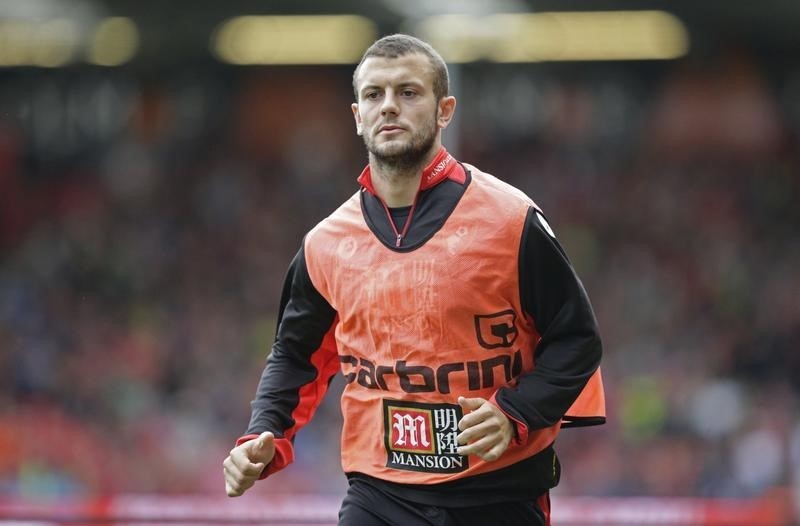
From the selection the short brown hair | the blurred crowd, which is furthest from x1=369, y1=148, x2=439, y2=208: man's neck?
the blurred crowd

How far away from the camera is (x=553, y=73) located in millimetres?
22000

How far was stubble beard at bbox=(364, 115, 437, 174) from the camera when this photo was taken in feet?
13.7

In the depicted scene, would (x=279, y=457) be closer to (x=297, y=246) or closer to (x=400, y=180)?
(x=400, y=180)

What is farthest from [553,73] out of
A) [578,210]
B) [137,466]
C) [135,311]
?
[137,466]

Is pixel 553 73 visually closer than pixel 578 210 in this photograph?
No

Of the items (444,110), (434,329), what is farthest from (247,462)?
(444,110)

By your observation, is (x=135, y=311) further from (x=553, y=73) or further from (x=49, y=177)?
(x=553, y=73)

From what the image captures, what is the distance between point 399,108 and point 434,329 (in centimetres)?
67

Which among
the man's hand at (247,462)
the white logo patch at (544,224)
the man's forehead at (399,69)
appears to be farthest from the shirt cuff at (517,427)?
the man's forehead at (399,69)

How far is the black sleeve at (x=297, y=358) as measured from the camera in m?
4.44

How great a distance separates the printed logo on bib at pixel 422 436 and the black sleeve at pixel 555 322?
22 centimetres

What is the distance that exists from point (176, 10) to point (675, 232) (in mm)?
7384

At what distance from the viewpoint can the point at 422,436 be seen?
13.5 feet

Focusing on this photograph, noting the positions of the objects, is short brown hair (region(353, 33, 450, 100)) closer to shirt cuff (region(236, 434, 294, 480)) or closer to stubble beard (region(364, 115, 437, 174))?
stubble beard (region(364, 115, 437, 174))
